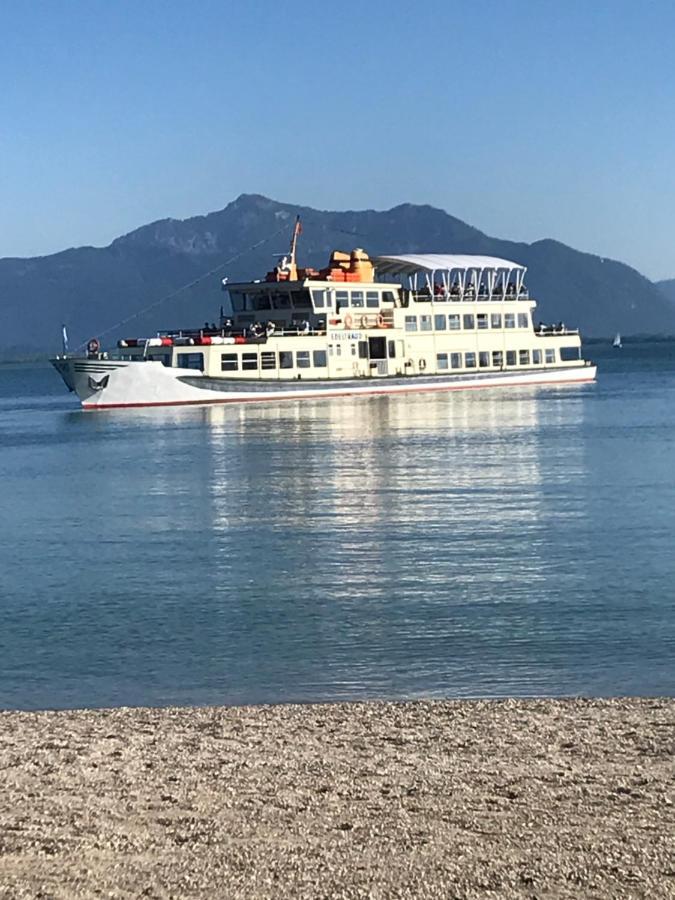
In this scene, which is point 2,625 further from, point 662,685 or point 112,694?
point 662,685

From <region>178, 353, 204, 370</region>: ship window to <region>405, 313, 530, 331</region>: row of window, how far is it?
44.0 ft

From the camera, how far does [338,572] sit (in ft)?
72.4

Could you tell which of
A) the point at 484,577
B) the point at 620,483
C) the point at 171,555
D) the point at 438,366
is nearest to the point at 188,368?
the point at 438,366

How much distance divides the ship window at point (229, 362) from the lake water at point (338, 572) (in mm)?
22204

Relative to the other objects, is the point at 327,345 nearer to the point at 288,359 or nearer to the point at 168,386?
the point at 288,359

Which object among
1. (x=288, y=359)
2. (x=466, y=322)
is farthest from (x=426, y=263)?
(x=288, y=359)

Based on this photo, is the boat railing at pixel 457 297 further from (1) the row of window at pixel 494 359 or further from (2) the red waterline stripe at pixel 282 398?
(2) the red waterline stripe at pixel 282 398

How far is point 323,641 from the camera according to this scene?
1673 centimetres

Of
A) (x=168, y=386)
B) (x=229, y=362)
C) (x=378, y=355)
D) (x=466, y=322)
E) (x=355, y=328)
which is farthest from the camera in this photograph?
(x=466, y=322)

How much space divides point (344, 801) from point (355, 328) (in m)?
65.6

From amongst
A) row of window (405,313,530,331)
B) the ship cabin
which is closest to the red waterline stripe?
the ship cabin

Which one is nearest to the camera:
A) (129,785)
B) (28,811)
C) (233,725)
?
(28,811)

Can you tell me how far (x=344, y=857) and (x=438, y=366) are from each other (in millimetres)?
71979

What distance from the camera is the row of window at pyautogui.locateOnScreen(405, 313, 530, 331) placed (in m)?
78.8
